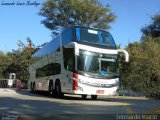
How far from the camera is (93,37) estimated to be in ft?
76.9

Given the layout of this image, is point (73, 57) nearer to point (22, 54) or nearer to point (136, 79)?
point (136, 79)

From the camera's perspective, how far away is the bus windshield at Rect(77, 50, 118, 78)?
22547 millimetres

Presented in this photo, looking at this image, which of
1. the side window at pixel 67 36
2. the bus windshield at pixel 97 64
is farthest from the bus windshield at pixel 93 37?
the bus windshield at pixel 97 64

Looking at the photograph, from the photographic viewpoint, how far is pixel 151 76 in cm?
3831

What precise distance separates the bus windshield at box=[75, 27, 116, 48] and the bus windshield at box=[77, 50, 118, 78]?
710mm

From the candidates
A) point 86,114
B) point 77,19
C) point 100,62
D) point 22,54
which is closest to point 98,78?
point 100,62

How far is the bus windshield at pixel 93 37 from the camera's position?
75.5 feet

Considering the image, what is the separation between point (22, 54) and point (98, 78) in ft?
138

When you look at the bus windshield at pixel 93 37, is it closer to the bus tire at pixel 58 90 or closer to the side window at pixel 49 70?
the side window at pixel 49 70

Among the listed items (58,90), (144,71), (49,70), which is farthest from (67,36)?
(144,71)

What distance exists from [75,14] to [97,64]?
3535 centimetres

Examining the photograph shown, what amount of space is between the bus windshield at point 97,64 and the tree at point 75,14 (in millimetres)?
33764

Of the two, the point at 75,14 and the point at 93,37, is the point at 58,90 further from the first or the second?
the point at 75,14

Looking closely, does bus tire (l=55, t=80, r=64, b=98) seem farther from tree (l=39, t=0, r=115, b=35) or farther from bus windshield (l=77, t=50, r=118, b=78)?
tree (l=39, t=0, r=115, b=35)
